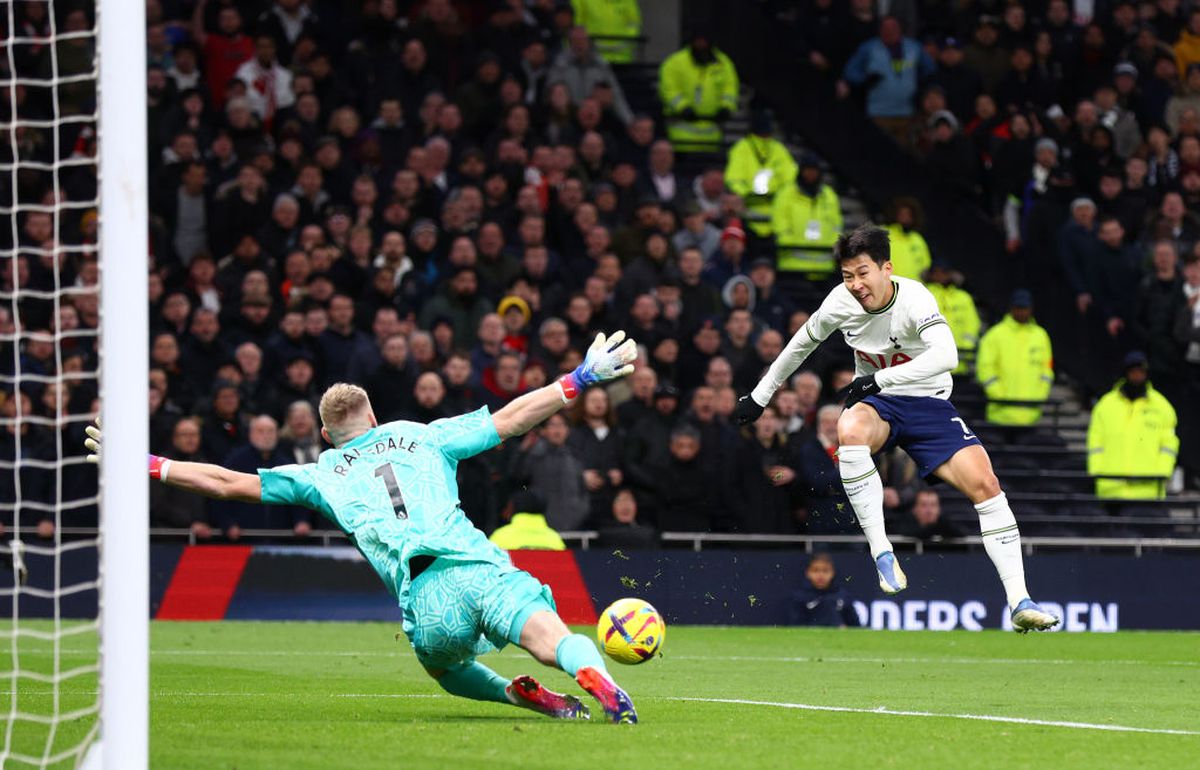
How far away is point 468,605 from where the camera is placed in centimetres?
892

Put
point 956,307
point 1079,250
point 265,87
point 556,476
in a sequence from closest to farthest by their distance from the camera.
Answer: point 556,476 → point 956,307 → point 265,87 → point 1079,250

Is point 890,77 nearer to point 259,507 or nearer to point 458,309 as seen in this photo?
point 458,309

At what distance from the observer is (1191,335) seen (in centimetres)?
2158

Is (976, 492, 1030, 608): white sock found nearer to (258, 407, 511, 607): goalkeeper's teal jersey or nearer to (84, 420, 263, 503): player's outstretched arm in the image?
(258, 407, 511, 607): goalkeeper's teal jersey

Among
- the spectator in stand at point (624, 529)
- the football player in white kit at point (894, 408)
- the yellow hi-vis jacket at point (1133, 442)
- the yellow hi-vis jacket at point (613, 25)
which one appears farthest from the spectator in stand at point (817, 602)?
the yellow hi-vis jacket at point (613, 25)

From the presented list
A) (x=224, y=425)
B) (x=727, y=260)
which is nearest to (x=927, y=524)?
(x=727, y=260)

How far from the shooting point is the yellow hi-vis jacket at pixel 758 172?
2289 cm

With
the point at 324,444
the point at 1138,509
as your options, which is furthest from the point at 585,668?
the point at 1138,509

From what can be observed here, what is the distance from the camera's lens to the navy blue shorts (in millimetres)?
12055

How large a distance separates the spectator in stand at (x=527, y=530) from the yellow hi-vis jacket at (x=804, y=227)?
6021 millimetres

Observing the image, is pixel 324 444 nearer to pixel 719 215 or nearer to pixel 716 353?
pixel 716 353

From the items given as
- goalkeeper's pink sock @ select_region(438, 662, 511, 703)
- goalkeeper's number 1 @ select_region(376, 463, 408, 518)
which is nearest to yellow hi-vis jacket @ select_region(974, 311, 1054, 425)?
goalkeeper's pink sock @ select_region(438, 662, 511, 703)

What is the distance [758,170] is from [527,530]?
6.76 meters

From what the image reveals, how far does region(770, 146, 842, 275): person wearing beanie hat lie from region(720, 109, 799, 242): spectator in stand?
0.18 m
